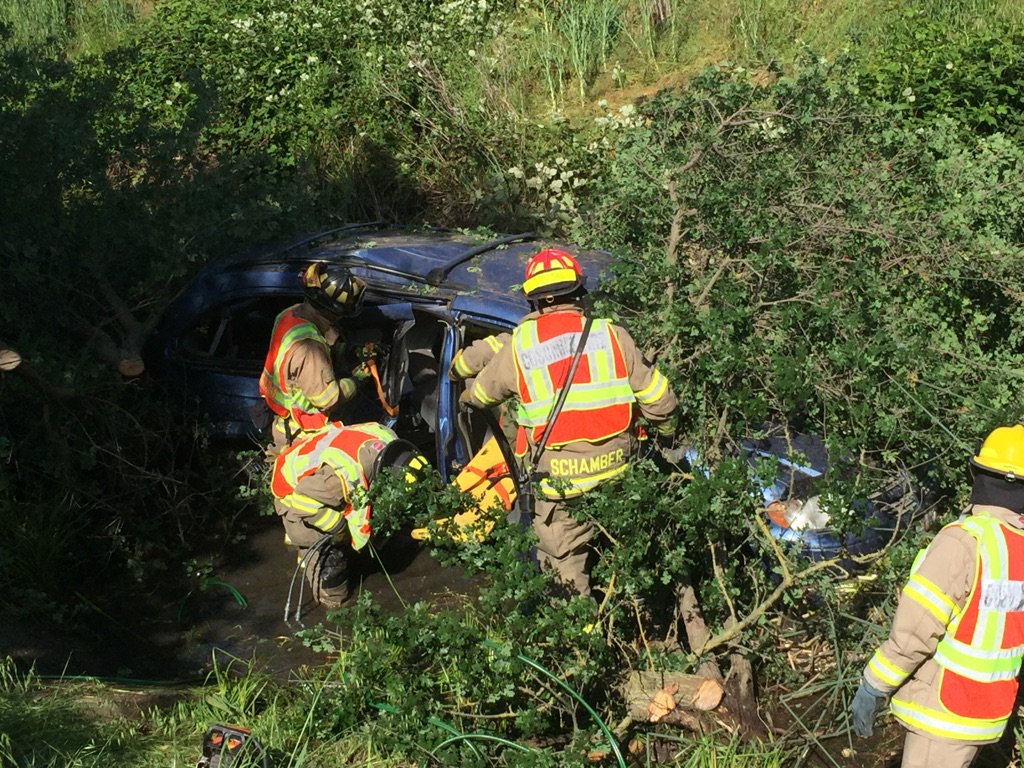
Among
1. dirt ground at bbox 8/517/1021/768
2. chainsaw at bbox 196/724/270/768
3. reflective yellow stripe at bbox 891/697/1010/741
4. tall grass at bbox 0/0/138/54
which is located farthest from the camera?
tall grass at bbox 0/0/138/54

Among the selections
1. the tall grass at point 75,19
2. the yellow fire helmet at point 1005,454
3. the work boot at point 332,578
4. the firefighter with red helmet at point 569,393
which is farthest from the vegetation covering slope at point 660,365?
the tall grass at point 75,19

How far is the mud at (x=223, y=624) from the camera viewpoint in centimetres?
561

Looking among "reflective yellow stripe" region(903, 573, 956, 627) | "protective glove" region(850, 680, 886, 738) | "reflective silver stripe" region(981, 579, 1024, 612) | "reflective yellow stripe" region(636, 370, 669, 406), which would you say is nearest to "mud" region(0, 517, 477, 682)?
"reflective yellow stripe" region(636, 370, 669, 406)

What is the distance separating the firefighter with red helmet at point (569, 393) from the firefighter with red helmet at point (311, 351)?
1245 millimetres

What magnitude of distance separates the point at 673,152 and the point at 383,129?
580 centimetres

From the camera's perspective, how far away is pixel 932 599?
11.5ft

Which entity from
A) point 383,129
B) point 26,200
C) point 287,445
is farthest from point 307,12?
point 287,445

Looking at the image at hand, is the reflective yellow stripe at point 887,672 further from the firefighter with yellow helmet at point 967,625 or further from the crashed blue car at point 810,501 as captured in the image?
the crashed blue car at point 810,501

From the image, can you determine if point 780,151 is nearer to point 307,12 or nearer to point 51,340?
point 51,340

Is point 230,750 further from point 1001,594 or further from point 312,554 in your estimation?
point 1001,594

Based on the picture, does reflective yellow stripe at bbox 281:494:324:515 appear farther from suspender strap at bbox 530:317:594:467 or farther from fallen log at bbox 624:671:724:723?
fallen log at bbox 624:671:724:723

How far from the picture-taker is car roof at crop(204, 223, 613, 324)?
19.1 ft

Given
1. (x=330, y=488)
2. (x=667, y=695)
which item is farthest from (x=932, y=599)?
(x=330, y=488)

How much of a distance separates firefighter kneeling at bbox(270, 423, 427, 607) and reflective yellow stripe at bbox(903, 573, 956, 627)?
278 cm
